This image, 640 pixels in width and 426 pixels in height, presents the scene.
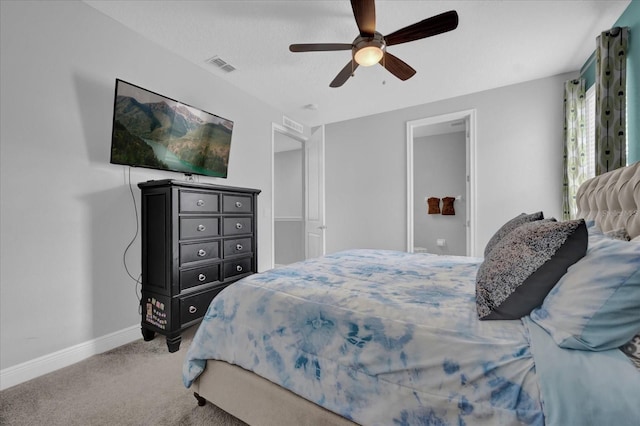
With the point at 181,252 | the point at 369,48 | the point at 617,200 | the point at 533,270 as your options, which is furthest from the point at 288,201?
the point at 533,270

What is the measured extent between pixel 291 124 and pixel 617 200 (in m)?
3.86

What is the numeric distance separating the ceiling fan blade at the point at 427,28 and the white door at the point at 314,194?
2.87 meters

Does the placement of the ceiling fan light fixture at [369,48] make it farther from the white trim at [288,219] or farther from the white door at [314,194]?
the white trim at [288,219]

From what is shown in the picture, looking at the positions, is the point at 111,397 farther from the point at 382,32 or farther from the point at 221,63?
the point at 382,32

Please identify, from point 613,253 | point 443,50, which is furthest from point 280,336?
point 443,50

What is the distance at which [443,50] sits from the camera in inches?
103

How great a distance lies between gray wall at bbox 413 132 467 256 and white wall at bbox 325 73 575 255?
1278mm

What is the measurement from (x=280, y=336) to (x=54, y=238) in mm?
1915

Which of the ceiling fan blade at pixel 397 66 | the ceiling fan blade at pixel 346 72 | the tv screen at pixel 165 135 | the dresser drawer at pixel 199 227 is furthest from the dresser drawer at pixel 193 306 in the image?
the ceiling fan blade at pixel 397 66

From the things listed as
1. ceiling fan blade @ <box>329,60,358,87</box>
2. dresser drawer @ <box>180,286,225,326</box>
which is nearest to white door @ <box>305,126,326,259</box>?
ceiling fan blade @ <box>329,60,358,87</box>

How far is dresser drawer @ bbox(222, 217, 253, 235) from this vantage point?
2.54 metres

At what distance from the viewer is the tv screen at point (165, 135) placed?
7.05ft

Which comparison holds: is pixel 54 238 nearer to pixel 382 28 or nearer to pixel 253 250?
pixel 253 250

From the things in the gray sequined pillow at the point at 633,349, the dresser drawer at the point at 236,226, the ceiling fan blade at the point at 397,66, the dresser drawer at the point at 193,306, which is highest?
the ceiling fan blade at the point at 397,66
